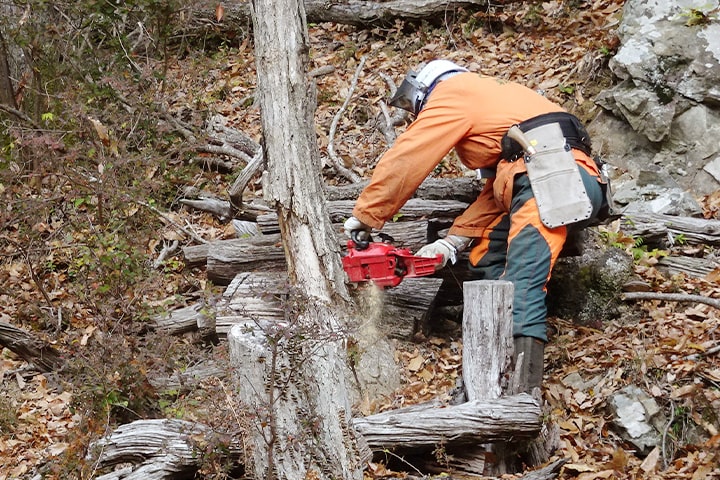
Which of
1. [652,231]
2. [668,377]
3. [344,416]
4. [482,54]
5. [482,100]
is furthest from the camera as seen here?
[482,54]

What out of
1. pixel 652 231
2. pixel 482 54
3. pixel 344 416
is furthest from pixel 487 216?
pixel 482 54

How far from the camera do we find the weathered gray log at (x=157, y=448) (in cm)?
391

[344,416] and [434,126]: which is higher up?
[434,126]

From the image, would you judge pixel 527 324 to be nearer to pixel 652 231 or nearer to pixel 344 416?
pixel 344 416

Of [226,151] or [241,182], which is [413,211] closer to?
[241,182]

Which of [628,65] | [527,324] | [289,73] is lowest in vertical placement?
[527,324]

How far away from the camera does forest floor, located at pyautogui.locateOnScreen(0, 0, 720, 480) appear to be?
4516 mm

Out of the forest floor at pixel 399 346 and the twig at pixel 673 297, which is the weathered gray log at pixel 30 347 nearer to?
the forest floor at pixel 399 346

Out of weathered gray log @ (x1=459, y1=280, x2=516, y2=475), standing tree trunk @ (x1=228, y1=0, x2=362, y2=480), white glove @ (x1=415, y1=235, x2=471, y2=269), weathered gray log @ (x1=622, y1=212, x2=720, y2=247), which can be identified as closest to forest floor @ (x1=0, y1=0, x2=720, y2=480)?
weathered gray log @ (x1=622, y1=212, x2=720, y2=247)

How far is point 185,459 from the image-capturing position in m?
4.00

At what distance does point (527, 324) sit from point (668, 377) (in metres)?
0.88

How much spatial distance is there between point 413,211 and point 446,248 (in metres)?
0.64

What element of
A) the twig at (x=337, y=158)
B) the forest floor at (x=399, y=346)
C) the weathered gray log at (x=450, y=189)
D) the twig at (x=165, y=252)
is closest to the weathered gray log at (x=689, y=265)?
the forest floor at (x=399, y=346)

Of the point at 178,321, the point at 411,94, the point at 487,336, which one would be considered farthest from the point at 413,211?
the point at 178,321
